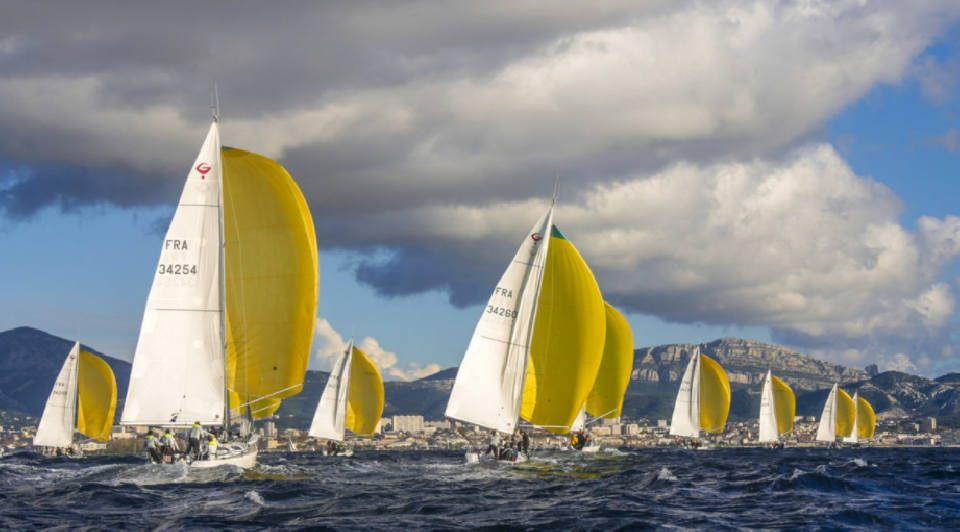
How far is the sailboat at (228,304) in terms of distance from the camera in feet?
109

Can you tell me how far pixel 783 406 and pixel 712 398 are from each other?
2148 cm

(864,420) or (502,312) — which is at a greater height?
(502,312)

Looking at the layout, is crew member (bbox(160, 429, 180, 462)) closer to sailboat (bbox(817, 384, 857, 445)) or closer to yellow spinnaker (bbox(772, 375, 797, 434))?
yellow spinnaker (bbox(772, 375, 797, 434))

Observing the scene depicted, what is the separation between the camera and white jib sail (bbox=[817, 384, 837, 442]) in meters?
123

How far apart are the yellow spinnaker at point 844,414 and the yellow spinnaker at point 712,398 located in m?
35.0

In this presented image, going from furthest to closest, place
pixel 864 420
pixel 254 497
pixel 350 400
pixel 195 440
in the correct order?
pixel 864 420
pixel 350 400
pixel 195 440
pixel 254 497

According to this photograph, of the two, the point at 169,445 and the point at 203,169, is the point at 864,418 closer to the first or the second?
the point at 169,445

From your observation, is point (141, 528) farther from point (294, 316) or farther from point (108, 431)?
point (108, 431)

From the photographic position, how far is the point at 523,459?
4362 cm

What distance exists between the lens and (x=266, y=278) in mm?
35625

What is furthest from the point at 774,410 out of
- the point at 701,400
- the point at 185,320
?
the point at 185,320

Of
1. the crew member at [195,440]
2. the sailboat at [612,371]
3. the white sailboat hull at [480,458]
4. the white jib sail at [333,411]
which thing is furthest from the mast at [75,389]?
the crew member at [195,440]

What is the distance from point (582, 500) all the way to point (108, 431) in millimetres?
60705

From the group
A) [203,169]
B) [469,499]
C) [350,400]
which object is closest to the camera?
[469,499]
